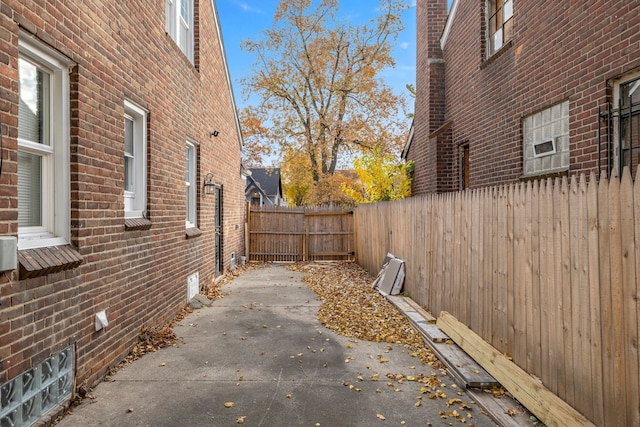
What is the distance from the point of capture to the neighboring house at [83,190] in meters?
3.08

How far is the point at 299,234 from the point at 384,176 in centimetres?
370

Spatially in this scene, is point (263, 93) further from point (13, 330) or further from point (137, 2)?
point (13, 330)

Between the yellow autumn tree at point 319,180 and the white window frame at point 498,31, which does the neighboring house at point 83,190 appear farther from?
the yellow autumn tree at point 319,180

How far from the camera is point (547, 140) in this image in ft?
21.0

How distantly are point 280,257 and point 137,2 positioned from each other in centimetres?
1075

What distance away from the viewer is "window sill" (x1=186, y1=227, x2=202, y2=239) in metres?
7.68

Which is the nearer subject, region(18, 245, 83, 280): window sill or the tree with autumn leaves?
region(18, 245, 83, 280): window sill

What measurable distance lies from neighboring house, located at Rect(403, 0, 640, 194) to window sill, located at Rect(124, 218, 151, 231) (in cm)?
571

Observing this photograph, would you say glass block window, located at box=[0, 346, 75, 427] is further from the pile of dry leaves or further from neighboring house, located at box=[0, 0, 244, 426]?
the pile of dry leaves

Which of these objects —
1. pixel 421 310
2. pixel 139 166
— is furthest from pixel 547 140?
pixel 139 166

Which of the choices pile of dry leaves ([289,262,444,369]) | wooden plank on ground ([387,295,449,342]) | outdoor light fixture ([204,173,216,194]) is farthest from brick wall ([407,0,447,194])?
outdoor light fixture ([204,173,216,194])

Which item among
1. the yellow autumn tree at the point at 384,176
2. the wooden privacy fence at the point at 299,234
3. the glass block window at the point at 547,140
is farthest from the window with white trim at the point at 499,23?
the wooden privacy fence at the point at 299,234

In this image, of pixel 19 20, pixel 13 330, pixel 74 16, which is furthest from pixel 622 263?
pixel 74 16

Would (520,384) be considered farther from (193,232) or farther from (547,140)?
(193,232)
